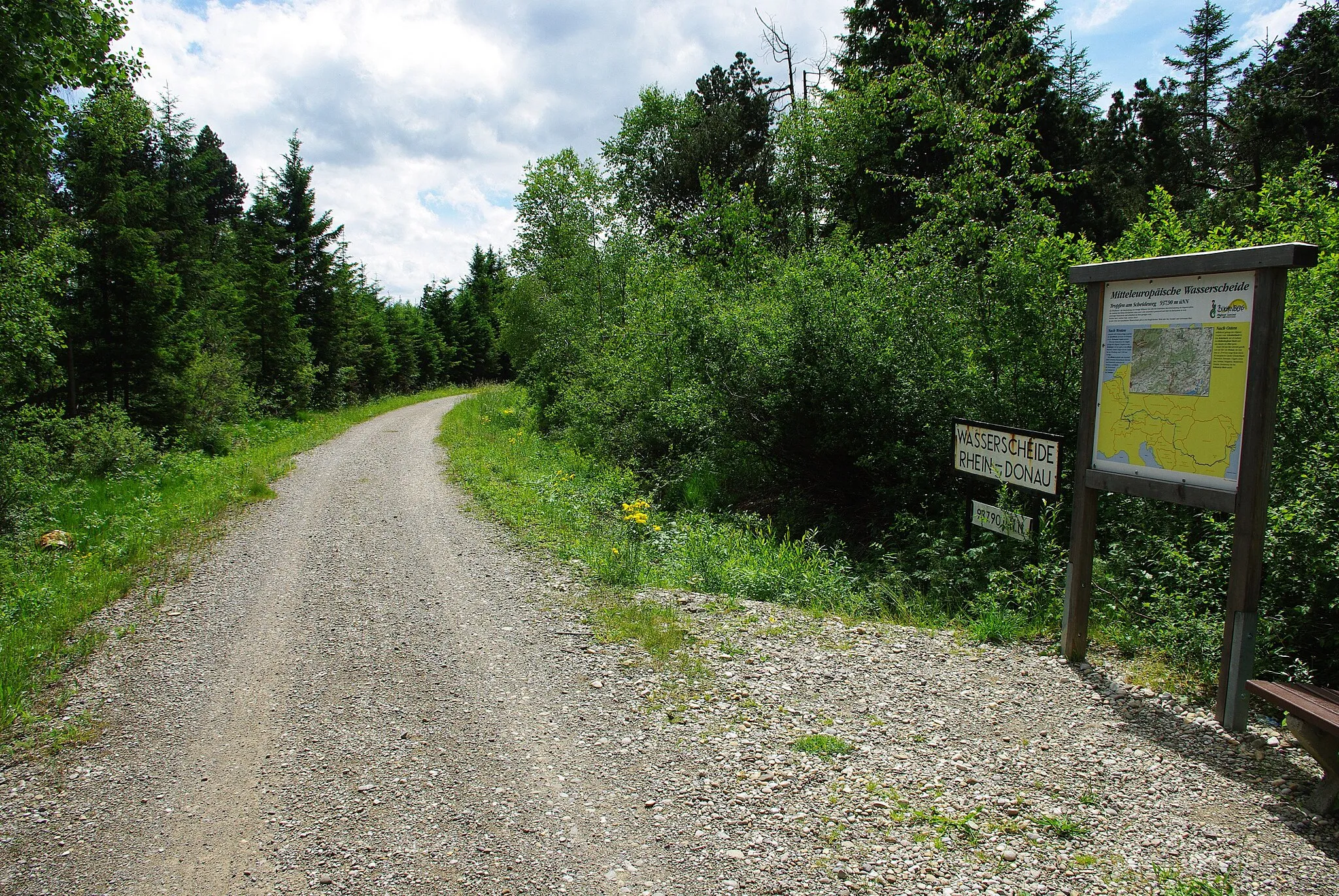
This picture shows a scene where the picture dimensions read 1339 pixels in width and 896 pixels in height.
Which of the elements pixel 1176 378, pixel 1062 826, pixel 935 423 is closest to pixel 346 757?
pixel 1062 826

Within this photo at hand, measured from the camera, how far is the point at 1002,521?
6.60 metres

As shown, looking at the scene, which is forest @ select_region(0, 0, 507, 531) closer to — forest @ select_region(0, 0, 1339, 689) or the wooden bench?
forest @ select_region(0, 0, 1339, 689)

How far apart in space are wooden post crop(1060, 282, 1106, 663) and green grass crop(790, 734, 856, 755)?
2.11 m

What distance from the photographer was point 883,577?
25.8 ft

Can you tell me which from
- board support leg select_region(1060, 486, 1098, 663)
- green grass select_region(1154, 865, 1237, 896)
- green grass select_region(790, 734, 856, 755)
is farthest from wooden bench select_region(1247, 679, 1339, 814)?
green grass select_region(790, 734, 856, 755)

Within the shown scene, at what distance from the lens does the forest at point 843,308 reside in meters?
6.19

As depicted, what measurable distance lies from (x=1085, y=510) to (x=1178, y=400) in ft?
3.32

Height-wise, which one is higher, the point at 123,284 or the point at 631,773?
the point at 123,284

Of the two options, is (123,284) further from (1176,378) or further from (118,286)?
(1176,378)

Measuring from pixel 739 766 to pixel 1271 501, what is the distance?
4675 millimetres

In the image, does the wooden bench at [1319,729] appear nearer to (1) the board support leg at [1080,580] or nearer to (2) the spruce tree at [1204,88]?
(1) the board support leg at [1080,580]

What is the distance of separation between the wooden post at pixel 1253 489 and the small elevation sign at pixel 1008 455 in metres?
1.80

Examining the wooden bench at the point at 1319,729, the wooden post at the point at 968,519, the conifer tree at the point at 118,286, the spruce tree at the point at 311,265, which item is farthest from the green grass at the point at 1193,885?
the spruce tree at the point at 311,265

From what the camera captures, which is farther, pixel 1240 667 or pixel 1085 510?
pixel 1085 510
